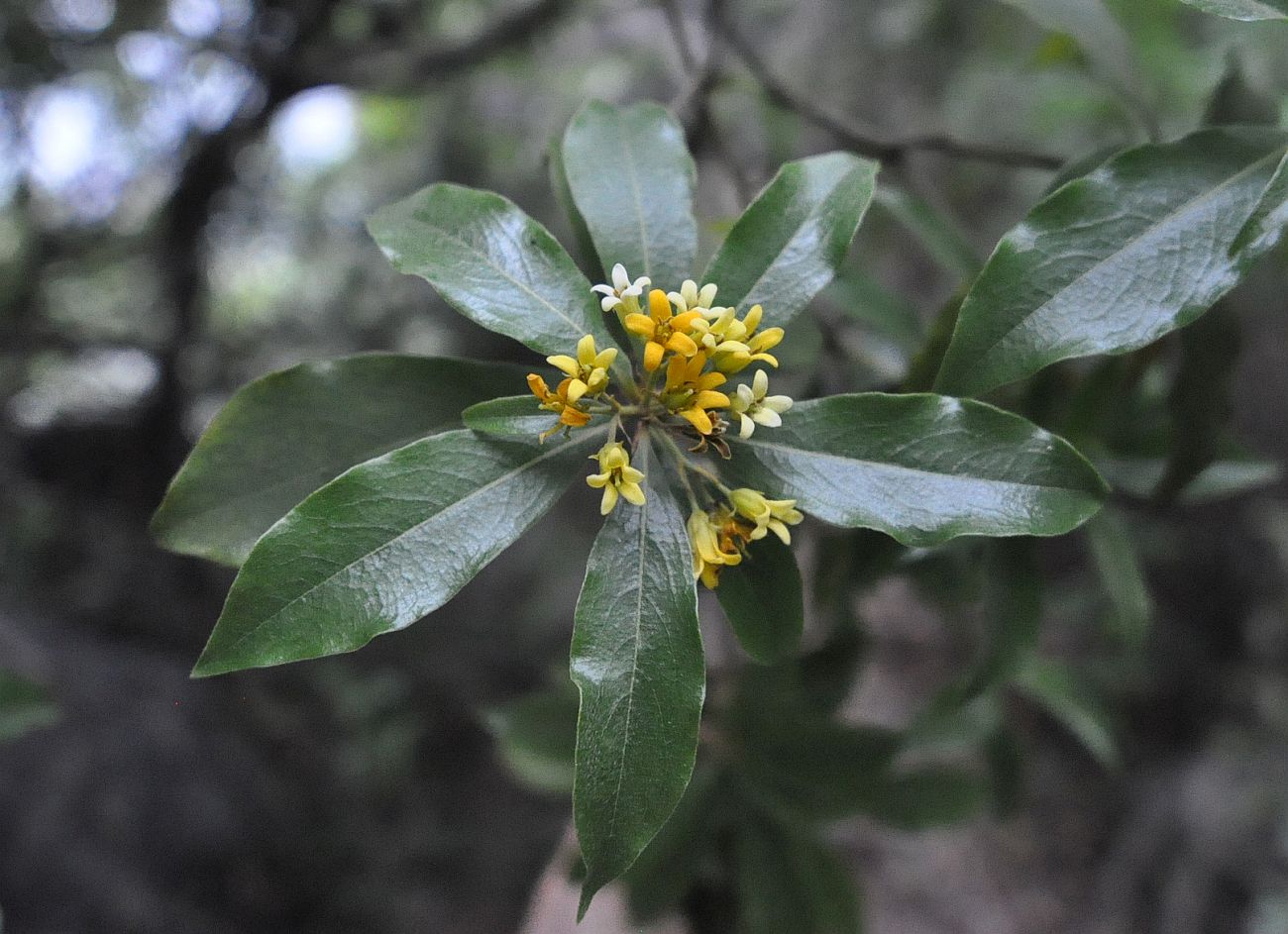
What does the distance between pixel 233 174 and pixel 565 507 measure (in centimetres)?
154

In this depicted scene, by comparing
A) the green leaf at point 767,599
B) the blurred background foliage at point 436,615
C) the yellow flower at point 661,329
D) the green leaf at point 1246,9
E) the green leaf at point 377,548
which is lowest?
the blurred background foliage at point 436,615

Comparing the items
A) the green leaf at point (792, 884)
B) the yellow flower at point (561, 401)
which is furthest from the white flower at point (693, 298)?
the green leaf at point (792, 884)

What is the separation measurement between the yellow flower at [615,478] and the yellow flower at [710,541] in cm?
6

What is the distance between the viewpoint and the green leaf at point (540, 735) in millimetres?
1464

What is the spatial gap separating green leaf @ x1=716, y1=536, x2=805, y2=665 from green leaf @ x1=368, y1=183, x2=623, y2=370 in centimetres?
23

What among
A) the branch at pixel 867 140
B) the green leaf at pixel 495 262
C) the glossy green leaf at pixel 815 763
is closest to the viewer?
the green leaf at pixel 495 262

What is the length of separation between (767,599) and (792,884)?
0.89m

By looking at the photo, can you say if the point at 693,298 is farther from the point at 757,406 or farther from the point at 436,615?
the point at 436,615

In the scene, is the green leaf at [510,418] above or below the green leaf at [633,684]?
above

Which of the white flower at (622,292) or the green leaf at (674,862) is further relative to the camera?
the green leaf at (674,862)

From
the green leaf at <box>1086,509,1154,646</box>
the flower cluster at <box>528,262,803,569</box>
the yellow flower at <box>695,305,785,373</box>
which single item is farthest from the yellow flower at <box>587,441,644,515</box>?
the green leaf at <box>1086,509,1154,646</box>

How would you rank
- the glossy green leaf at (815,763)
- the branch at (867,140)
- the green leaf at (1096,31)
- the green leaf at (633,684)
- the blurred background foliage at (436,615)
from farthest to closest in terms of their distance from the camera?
the blurred background foliage at (436,615) < the glossy green leaf at (815,763) < the branch at (867,140) < the green leaf at (1096,31) < the green leaf at (633,684)

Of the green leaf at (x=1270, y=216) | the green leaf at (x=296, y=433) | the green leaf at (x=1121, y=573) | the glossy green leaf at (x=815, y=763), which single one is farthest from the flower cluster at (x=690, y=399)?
the glossy green leaf at (x=815, y=763)

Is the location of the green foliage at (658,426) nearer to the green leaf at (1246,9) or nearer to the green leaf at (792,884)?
the green leaf at (1246,9)
